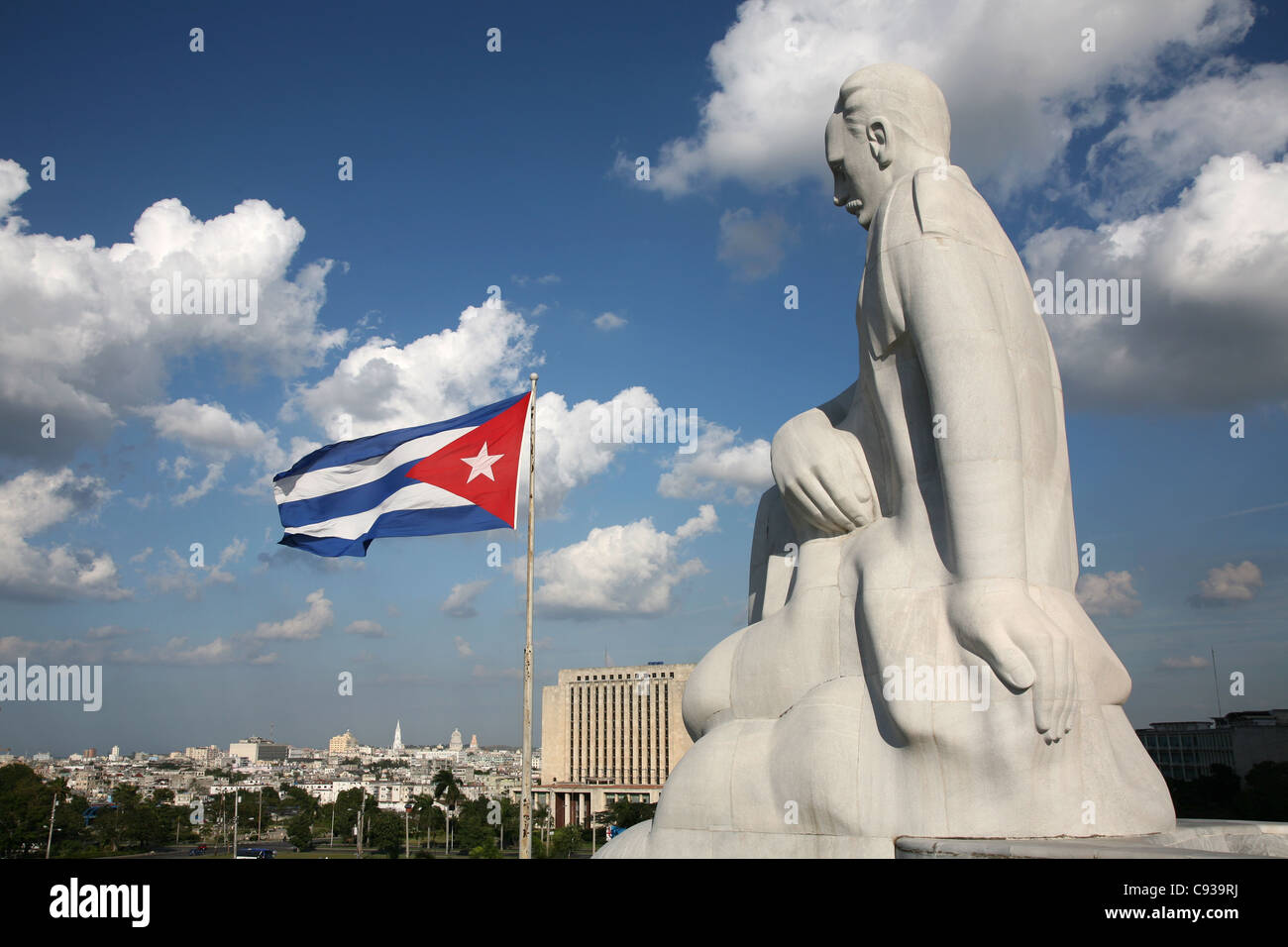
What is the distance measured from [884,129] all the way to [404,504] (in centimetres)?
1009

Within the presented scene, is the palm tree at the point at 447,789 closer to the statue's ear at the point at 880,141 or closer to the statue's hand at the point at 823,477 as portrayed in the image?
the statue's hand at the point at 823,477

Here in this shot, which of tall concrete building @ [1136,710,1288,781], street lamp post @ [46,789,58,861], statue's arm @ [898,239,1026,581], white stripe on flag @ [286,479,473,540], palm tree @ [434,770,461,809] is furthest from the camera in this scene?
palm tree @ [434,770,461,809]

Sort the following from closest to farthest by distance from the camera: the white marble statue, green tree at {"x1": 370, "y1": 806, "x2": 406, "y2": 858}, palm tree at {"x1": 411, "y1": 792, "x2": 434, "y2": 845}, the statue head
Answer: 1. the white marble statue
2. the statue head
3. green tree at {"x1": 370, "y1": 806, "x2": 406, "y2": 858}
4. palm tree at {"x1": 411, "y1": 792, "x2": 434, "y2": 845}

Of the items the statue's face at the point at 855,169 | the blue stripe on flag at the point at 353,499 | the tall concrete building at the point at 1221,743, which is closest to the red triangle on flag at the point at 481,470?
the blue stripe on flag at the point at 353,499

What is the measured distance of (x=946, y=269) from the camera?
940 cm

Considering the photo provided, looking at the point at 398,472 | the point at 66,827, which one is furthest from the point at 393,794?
the point at 398,472

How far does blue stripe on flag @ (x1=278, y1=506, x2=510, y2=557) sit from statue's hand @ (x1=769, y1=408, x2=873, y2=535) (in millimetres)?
7028

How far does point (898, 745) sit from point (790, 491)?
309 cm

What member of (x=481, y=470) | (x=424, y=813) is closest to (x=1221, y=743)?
(x=424, y=813)

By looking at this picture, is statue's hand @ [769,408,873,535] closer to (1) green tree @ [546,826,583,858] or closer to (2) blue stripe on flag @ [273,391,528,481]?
(2) blue stripe on flag @ [273,391,528,481]

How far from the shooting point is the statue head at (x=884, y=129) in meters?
10.8

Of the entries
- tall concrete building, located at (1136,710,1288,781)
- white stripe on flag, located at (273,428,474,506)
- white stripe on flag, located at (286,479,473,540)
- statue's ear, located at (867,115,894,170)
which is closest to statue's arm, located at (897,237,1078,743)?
statue's ear, located at (867,115,894,170)

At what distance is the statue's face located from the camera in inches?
430
